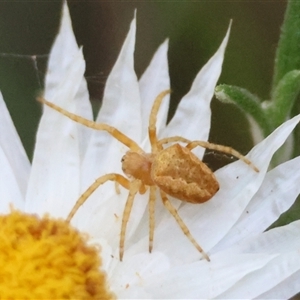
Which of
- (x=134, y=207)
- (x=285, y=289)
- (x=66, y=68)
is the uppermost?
(x=66, y=68)

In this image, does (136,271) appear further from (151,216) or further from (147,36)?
(147,36)

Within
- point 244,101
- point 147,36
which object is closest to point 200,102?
point 244,101

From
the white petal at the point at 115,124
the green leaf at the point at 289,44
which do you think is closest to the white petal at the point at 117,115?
the white petal at the point at 115,124

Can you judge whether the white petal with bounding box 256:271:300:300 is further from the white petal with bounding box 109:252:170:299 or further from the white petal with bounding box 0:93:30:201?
the white petal with bounding box 0:93:30:201

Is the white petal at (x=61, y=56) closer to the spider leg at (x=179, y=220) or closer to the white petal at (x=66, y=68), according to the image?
the white petal at (x=66, y=68)

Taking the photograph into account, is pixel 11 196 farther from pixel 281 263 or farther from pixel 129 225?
pixel 281 263

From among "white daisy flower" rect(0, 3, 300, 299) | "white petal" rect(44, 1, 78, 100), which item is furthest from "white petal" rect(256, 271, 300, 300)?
"white petal" rect(44, 1, 78, 100)
